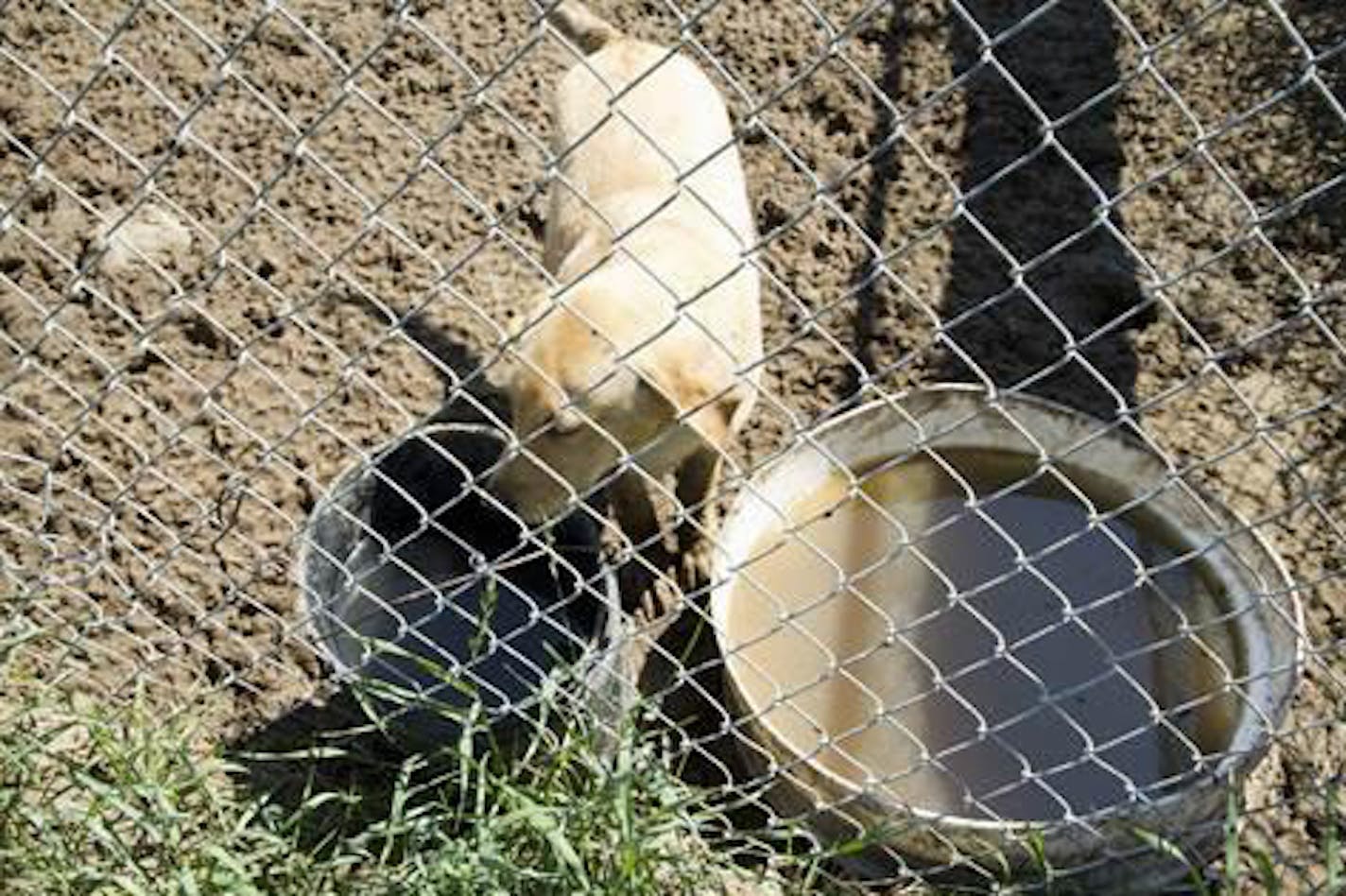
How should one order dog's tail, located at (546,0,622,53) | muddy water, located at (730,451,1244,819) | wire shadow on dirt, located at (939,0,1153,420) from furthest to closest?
dog's tail, located at (546,0,622,53) → wire shadow on dirt, located at (939,0,1153,420) → muddy water, located at (730,451,1244,819)

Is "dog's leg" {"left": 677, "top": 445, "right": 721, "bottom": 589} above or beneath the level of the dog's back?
beneath

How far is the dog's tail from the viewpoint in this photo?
443cm

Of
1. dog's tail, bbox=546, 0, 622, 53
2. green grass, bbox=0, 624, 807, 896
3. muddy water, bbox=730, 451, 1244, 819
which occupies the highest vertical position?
dog's tail, bbox=546, 0, 622, 53

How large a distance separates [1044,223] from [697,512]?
1334 mm

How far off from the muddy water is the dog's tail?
5.16ft

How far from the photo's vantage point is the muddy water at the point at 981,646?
128 inches

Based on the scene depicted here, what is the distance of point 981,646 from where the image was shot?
138 inches

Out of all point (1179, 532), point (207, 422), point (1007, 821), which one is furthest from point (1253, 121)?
point (207, 422)

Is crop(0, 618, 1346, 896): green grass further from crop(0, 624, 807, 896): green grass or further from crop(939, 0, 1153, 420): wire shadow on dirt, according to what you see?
crop(939, 0, 1153, 420): wire shadow on dirt

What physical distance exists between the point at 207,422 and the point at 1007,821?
2.12 m

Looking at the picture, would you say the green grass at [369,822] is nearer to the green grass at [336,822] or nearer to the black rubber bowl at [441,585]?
the green grass at [336,822]

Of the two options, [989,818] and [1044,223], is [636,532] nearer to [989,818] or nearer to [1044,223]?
[989,818]

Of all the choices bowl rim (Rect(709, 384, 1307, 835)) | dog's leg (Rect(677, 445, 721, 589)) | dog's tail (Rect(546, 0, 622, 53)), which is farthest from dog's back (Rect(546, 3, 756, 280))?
bowl rim (Rect(709, 384, 1307, 835))

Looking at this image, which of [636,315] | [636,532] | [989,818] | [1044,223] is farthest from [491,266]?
[989,818]
